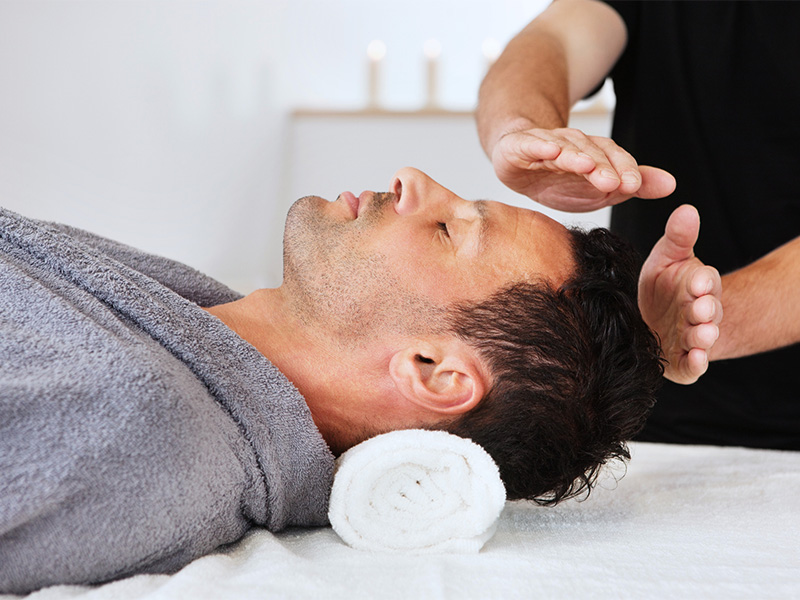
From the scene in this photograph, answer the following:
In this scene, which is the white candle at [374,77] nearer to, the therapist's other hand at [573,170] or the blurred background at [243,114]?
the blurred background at [243,114]

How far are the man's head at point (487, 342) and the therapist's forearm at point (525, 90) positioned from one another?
379mm

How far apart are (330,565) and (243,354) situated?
0.27 metres

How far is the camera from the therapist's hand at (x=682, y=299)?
41.8 inches

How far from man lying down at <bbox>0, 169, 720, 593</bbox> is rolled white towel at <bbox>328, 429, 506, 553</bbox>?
2.2 inches

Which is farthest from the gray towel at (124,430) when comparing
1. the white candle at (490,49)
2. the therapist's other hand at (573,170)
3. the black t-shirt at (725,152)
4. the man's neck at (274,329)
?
the white candle at (490,49)

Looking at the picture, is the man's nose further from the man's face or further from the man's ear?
the man's ear

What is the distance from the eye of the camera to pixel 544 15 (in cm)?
180

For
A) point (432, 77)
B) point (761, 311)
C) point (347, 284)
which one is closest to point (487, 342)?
point (347, 284)

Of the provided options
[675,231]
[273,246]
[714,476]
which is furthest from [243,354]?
[273,246]

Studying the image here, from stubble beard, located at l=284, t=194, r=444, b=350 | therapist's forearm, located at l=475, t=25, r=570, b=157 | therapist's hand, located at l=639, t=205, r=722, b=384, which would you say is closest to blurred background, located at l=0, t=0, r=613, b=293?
therapist's forearm, located at l=475, t=25, r=570, b=157

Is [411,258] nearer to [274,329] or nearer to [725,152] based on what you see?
[274,329]

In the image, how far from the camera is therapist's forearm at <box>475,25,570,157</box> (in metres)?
1.41

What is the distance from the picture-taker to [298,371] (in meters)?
1.02

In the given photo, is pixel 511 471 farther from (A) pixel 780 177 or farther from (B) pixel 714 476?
(A) pixel 780 177
